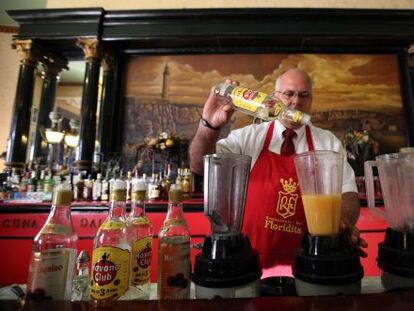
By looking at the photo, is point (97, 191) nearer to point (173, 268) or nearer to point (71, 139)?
point (71, 139)

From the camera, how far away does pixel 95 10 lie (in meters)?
3.39

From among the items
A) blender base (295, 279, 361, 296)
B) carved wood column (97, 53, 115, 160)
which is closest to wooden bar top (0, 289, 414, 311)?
blender base (295, 279, 361, 296)

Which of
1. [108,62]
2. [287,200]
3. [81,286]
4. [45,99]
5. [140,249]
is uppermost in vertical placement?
[108,62]

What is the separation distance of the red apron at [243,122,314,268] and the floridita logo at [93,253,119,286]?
2.09 feet

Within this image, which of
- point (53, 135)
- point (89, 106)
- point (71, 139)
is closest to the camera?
point (89, 106)

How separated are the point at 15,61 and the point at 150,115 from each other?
10.5 ft

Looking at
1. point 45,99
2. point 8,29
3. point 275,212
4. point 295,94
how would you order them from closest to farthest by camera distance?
point 275,212 < point 295,94 < point 45,99 < point 8,29

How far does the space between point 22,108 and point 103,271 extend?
3594mm

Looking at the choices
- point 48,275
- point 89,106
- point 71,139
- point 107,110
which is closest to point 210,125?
point 48,275

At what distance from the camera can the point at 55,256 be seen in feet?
1.85

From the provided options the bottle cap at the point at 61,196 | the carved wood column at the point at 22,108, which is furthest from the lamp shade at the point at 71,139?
the bottle cap at the point at 61,196

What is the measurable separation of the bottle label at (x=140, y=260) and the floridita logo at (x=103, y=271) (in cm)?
9

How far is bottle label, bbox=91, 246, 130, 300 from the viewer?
23.1 inches

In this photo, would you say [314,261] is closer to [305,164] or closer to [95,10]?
[305,164]
